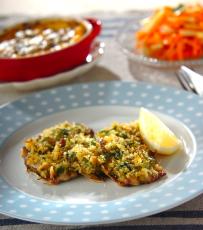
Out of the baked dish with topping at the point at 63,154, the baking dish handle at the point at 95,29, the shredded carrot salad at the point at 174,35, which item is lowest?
the shredded carrot salad at the point at 174,35

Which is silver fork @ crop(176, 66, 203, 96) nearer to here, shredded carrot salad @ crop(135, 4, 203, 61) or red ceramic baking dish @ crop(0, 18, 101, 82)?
shredded carrot salad @ crop(135, 4, 203, 61)

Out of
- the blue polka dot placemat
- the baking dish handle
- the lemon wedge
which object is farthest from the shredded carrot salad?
the lemon wedge

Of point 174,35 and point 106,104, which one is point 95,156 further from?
point 174,35

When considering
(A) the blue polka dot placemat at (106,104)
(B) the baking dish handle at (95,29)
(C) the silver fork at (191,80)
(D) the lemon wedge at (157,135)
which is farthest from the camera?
(B) the baking dish handle at (95,29)

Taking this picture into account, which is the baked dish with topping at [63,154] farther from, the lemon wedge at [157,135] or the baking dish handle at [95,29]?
the baking dish handle at [95,29]

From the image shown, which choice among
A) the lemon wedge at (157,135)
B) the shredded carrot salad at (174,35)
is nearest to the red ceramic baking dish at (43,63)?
the shredded carrot salad at (174,35)

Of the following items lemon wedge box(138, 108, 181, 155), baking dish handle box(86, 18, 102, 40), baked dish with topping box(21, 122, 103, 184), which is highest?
baked dish with topping box(21, 122, 103, 184)

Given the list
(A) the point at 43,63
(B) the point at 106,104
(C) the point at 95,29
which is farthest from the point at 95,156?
(C) the point at 95,29
